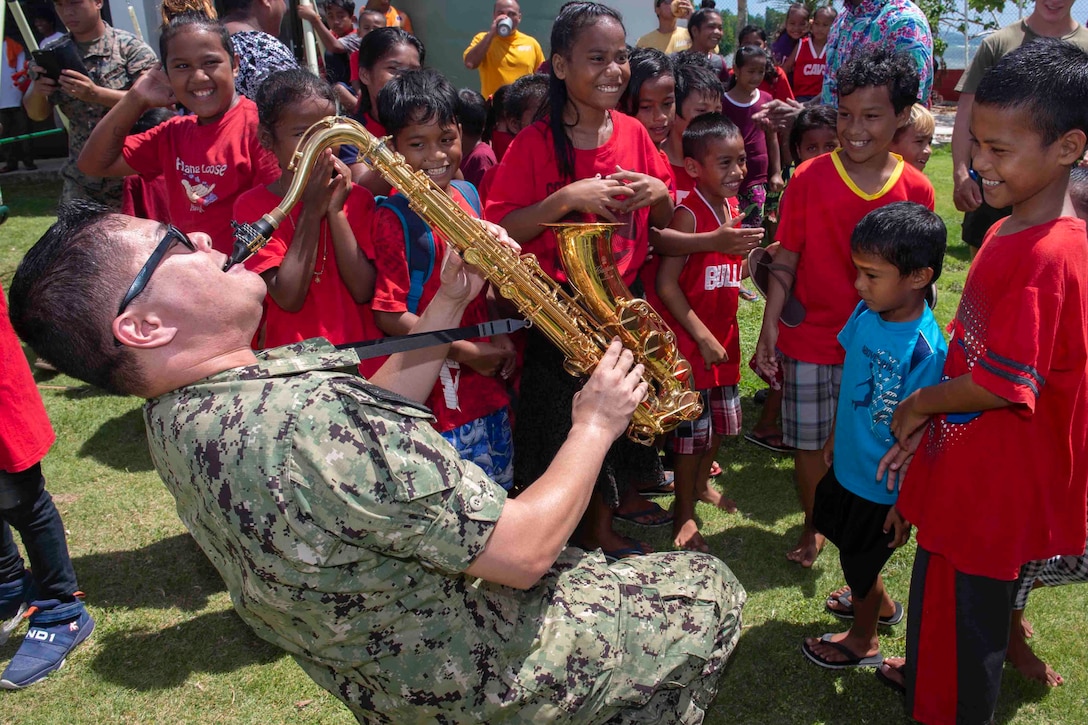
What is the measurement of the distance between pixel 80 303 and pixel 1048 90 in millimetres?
2611

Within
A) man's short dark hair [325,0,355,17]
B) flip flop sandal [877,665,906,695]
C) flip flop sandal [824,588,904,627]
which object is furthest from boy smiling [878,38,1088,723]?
Answer: man's short dark hair [325,0,355,17]

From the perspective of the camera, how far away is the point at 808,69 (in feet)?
34.3

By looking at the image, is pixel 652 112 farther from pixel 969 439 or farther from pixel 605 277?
pixel 969 439

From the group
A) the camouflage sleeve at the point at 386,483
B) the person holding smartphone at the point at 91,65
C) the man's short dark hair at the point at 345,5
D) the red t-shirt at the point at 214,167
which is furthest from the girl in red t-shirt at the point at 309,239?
the man's short dark hair at the point at 345,5

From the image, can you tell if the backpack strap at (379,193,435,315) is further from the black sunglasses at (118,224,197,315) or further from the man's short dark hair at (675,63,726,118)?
the man's short dark hair at (675,63,726,118)

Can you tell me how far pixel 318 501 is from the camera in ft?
5.32

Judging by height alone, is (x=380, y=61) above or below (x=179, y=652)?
above

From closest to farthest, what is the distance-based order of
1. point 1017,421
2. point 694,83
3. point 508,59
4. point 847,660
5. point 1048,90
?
point 1048,90, point 1017,421, point 847,660, point 694,83, point 508,59

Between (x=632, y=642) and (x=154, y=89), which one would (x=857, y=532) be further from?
(x=154, y=89)

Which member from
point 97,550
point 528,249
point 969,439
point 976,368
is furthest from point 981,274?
point 97,550

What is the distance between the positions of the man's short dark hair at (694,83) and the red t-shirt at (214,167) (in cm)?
262

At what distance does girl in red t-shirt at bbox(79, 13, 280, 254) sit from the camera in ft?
12.6

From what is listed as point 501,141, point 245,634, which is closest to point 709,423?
point 245,634

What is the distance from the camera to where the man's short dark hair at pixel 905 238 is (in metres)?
2.91
